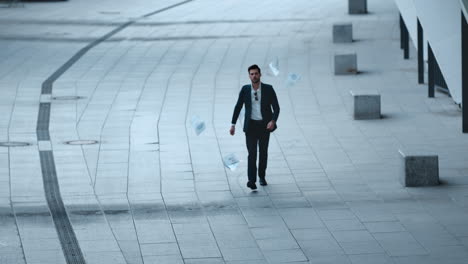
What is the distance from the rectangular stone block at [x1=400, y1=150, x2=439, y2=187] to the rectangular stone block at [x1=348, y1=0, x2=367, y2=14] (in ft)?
91.9

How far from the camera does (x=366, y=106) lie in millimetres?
21953

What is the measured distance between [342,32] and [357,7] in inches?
388

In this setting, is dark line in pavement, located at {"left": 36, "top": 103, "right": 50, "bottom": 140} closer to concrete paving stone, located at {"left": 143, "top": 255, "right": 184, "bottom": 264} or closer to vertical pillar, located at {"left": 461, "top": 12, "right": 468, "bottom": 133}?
vertical pillar, located at {"left": 461, "top": 12, "right": 468, "bottom": 133}

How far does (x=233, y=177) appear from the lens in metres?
17.3

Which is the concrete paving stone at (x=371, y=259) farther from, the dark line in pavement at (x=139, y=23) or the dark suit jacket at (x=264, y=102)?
the dark line in pavement at (x=139, y=23)

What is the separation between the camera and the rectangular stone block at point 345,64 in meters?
27.7

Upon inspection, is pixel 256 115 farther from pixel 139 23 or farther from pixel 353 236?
pixel 139 23

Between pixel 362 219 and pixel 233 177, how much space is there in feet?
11.0

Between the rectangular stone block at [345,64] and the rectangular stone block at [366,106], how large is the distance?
5656 mm

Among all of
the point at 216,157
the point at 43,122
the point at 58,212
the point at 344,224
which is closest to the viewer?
the point at 344,224

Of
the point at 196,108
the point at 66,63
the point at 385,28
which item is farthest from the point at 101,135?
the point at 385,28

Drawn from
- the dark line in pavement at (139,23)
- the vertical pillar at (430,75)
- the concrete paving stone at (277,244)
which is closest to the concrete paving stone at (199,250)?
the concrete paving stone at (277,244)

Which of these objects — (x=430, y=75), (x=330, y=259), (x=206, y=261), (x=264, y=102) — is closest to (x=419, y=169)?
(x=264, y=102)

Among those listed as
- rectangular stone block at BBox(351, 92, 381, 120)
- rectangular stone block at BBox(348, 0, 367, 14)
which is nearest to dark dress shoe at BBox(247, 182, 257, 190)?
rectangular stone block at BBox(351, 92, 381, 120)
